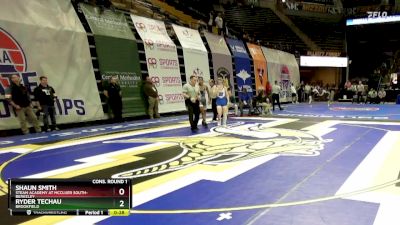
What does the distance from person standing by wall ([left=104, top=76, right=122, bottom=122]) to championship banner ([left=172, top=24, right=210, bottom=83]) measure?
5194mm

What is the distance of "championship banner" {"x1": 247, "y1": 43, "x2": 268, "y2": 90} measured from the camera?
24636mm

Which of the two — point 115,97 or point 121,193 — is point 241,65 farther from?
point 121,193

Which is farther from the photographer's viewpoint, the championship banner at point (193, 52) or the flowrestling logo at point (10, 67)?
the championship banner at point (193, 52)

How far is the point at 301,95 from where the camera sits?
30.9 meters

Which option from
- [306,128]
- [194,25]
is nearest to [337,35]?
[194,25]

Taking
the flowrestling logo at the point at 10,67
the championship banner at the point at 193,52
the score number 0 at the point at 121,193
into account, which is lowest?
the score number 0 at the point at 121,193

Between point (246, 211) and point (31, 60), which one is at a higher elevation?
point (31, 60)

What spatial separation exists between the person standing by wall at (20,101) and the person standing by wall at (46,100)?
28 cm

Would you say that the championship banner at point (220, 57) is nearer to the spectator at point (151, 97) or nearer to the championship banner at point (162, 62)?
the championship banner at point (162, 62)

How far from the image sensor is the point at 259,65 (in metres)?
25.1

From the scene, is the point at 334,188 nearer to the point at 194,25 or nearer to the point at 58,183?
the point at 58,183

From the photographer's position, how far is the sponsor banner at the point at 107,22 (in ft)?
44.1

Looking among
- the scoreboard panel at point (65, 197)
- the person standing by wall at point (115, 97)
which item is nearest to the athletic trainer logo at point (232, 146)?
the scoreboard panel at point (65, 197)

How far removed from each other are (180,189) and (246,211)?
1113 mm
